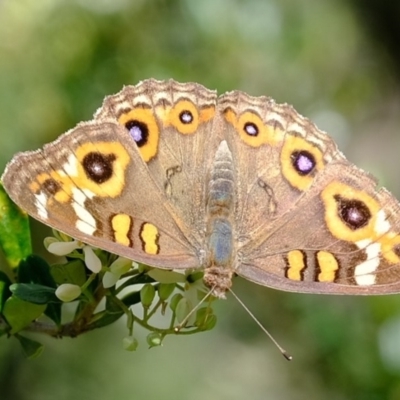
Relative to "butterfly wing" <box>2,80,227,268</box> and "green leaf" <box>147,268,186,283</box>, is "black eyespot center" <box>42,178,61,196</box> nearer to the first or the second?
"butterfly wing" <box>2,80,227,268</box>

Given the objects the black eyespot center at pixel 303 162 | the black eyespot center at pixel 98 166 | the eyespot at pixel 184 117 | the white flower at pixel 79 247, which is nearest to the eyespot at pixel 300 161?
the black eyespot center at pixel 303 162

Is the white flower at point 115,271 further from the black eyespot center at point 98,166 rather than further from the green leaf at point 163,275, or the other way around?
the black eyespot center at point 98,166

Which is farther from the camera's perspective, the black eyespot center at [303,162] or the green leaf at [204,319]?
the black eyespot center at [303,162]

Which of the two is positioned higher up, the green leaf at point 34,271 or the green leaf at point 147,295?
the green leaf at point 147,295

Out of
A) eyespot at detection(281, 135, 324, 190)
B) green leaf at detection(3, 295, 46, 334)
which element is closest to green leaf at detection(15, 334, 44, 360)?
green leaf at detection(3, 295, 46, 334)

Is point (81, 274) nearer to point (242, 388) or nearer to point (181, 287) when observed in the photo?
point (181, 287)

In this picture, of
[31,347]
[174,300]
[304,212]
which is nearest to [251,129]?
[304,212]

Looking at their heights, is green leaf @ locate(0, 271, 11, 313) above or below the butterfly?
below

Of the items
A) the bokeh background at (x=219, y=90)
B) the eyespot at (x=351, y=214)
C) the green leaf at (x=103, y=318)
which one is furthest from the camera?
the bokeh background at (x=219, y=90)

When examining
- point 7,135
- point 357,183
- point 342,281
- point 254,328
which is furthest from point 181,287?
point 254,328
